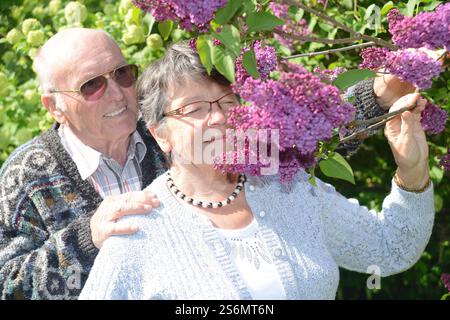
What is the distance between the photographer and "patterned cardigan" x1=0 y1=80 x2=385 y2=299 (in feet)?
8.07

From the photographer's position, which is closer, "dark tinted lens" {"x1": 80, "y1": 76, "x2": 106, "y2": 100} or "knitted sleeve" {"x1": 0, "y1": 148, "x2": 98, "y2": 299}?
Result: "knitted sleeve" {"x1": 0, "y1": 148, "x2": 98, "y2": 299}

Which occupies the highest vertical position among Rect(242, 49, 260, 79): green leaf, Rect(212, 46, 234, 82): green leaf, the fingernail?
Rect(212, 46, 234, 82): green leaf

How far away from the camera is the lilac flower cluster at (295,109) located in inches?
73.1

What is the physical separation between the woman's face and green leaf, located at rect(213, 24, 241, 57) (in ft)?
0.97

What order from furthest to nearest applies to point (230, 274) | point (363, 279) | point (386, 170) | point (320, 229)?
point (363, 279) < point (386, 170) < point (320, 229) < point (230, 274)

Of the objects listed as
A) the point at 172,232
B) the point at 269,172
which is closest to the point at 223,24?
the point at 269,172

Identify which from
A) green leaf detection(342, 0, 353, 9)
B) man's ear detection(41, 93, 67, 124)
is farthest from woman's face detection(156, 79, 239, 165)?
green leaf detection(342, 0, 353, 9)

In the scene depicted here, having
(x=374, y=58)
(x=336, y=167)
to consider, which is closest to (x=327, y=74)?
(x=374, y=58)

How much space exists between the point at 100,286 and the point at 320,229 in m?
0.63

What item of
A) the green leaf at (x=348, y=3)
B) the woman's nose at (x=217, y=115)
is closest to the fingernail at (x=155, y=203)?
the woman's nose at (x=217, y=115)

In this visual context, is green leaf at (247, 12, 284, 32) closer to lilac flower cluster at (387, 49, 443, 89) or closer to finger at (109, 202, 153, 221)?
lilac flower cluster at (387, 49, 443, 89)

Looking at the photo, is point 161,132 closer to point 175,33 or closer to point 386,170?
point 175,33

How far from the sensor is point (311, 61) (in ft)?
11.6

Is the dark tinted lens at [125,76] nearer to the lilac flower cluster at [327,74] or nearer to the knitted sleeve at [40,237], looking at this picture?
the knitted sleeve at [40,237]
